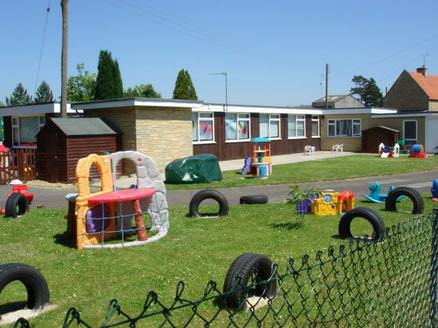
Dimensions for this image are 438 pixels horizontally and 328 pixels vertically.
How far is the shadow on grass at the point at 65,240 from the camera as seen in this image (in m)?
9.21

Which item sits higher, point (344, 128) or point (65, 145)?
point (344, 128)

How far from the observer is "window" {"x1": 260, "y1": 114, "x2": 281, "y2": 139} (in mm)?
33656

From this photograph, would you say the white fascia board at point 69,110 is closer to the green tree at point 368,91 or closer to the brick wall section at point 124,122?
the brick wall section at point 124,122

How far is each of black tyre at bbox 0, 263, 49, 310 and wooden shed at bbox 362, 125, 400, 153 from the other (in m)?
33.2

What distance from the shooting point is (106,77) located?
141 ft

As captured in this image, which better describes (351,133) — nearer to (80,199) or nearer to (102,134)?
(102,134)

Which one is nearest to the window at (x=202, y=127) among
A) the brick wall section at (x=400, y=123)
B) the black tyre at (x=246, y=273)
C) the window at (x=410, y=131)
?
the brick wall section at (x=400, y=123)

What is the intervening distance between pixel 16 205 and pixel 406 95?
46848mm

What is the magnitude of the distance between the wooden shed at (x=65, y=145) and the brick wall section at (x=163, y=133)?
1.63 metres

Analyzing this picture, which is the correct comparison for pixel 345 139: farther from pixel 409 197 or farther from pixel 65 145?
pixel 409 197

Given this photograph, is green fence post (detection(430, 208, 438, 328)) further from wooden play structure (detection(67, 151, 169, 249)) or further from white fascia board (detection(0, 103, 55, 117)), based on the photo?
white fascia board (detection(0, 103, 55, 117))

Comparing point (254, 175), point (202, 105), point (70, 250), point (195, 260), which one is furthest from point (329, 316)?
point (202, 105)

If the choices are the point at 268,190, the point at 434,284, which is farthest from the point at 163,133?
the point at 434,284

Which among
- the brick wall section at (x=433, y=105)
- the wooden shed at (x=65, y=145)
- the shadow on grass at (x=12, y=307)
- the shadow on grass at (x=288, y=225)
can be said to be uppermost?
the brick wall section at (x=433, y=105)
